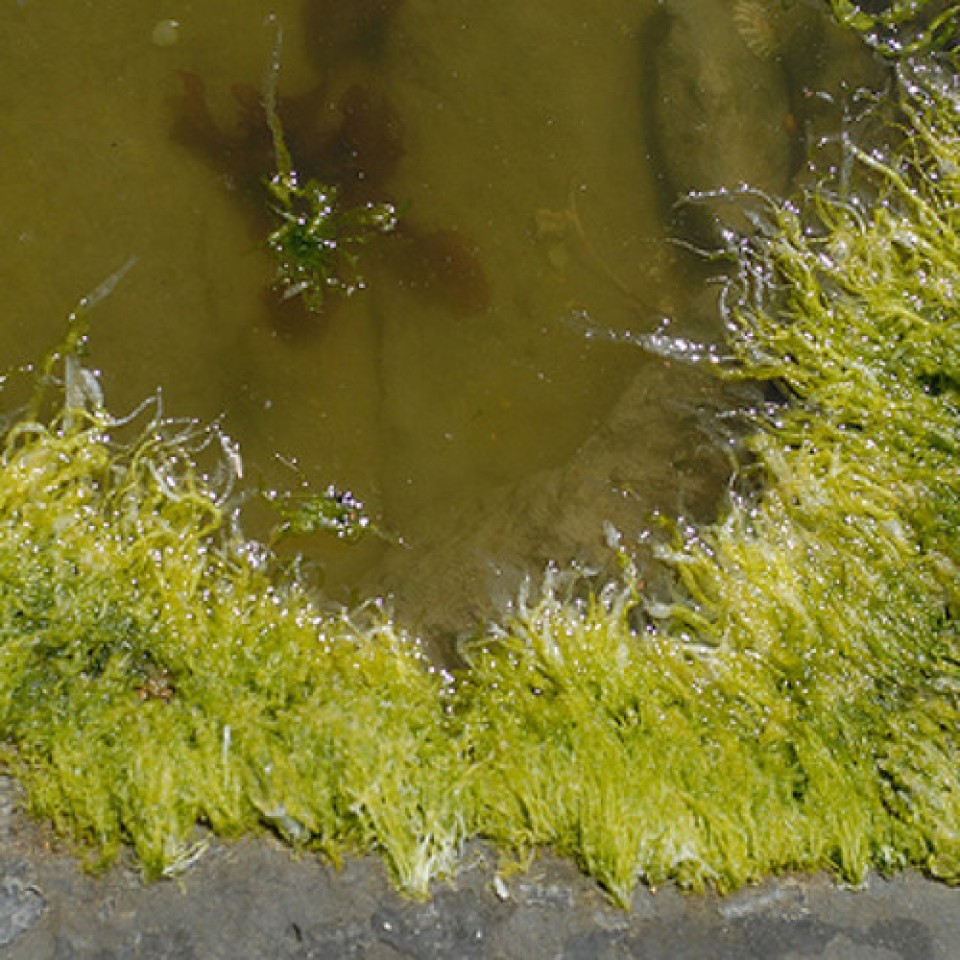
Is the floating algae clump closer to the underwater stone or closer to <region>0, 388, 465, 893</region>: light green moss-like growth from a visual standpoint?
<region>0, 388, 465, 893</region>: light green moss-like growth

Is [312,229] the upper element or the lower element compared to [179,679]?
upper

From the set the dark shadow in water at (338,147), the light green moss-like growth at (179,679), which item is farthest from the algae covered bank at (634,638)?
the dark shadow in water at (338,147)

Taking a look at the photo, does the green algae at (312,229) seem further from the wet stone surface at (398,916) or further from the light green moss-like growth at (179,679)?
the wet stone surface at (398,916)

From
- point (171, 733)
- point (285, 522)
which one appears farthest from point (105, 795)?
point (285, 522)

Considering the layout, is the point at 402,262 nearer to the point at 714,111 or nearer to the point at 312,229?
the point at 312,229

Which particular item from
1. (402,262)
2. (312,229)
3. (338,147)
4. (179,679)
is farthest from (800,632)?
(338,147)

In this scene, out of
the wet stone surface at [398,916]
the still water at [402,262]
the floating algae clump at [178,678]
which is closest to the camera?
the wet stone surface at [398,916]
